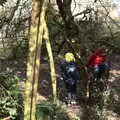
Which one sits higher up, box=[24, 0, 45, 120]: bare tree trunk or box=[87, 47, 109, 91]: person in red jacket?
box=[24, 0, 45, 120]: bare tree trunk

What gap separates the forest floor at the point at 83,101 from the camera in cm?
1170

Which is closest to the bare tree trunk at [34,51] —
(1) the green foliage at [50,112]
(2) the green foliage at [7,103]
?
(2) the green foliage at [7,103]

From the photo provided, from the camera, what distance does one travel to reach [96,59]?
12.5m

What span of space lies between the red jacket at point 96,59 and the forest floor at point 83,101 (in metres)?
0.89

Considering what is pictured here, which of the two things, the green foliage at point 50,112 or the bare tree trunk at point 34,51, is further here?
the green foliage at point 50,112

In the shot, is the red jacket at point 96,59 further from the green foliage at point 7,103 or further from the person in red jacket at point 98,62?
the green foliage at point 7,103

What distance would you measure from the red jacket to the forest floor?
0.89 meters

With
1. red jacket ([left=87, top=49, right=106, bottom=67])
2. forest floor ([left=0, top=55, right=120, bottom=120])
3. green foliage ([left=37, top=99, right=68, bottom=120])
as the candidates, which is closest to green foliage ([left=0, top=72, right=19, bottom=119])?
green foliage ([left=37, top=99, right=68, bottom=120])

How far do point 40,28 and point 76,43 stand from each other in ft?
23.9

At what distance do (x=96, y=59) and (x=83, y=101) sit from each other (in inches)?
44.3

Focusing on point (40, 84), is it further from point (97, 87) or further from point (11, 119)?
point (11, 119)

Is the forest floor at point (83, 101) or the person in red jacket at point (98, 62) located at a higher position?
the person in red jacket at point (98, 62)

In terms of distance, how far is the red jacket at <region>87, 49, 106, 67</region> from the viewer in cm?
1234

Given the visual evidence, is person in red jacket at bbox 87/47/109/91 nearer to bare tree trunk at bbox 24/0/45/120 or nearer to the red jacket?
the red jacket
